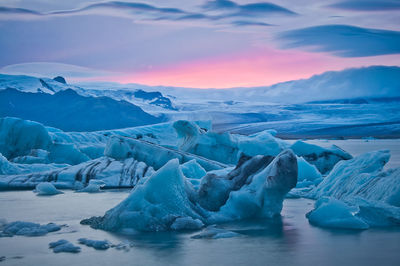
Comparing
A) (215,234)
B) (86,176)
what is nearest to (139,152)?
(86,176)

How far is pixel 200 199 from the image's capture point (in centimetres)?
816

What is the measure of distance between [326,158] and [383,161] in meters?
7.16

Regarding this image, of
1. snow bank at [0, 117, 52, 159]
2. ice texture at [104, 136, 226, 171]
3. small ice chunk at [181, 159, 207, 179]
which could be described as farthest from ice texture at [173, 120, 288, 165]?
snow bank at [0, 117, 52, 159]

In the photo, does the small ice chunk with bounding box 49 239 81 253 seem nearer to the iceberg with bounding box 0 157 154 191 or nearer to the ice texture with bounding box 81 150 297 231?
the ice texture with bounding box 81 150 297 231

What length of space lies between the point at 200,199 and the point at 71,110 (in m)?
50.8

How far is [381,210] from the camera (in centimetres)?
726

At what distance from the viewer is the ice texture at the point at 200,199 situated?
709cm

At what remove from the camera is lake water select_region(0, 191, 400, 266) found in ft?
18.0

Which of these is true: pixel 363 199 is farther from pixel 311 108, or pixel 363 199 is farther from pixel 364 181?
pixel 311 108

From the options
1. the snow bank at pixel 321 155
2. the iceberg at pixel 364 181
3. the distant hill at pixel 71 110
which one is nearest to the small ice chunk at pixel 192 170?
the iceberg at pixel 364 181

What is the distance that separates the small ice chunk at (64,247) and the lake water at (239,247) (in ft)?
0.30

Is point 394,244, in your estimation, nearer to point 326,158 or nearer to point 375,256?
point 375,256

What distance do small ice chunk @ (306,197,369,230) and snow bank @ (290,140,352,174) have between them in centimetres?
924

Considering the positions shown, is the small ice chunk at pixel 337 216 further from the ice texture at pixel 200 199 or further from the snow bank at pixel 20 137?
the snow bank at pixel 20 137
